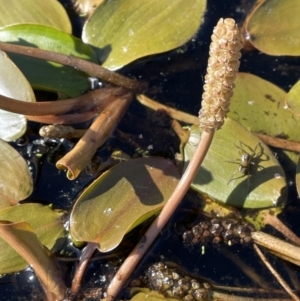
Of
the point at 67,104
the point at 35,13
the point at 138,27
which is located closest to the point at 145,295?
the point at 67,104

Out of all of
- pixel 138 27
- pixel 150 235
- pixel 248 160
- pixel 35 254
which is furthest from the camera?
pixel 138 27

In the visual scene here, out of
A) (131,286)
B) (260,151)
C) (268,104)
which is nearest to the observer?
(131,286)

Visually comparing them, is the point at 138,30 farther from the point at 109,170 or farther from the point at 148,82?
the point at 109,170

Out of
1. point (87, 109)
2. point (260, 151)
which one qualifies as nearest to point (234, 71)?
point (260, 151)

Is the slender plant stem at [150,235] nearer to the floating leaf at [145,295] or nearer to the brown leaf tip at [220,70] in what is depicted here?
the floating leaf at [145,295]

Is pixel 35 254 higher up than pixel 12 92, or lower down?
lower down

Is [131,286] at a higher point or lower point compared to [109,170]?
lower

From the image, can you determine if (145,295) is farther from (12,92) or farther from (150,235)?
(12,92)

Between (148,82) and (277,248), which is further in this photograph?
(148,82)

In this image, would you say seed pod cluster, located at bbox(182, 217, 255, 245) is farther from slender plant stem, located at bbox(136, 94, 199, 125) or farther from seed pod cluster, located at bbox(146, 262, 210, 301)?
slender plant stem, located at bbox(136, 94, 199, 125)
